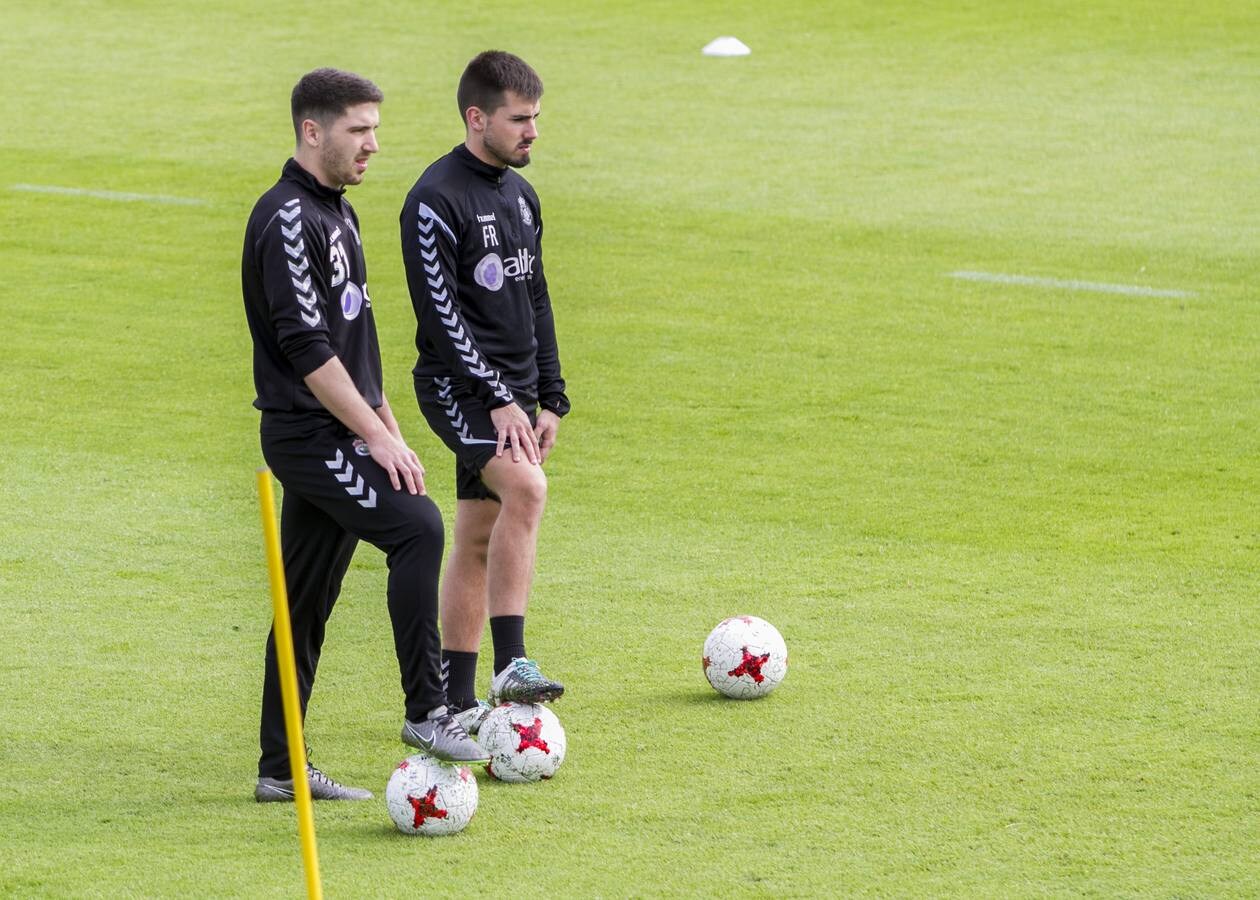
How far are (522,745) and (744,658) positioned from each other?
1050 mm

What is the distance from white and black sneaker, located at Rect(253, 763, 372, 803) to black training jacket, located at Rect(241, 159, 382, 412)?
115 centimetres

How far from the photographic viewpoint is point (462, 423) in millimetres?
6488

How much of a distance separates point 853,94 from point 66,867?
1853 centimetres

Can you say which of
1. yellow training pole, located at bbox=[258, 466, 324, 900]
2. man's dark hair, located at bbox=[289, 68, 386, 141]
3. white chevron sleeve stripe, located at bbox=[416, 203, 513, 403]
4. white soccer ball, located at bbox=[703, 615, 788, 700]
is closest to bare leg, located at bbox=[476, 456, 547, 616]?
white chevron sleeve stripe, located at bbox=[416, 203, 513, 403]

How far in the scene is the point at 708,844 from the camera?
220 inches

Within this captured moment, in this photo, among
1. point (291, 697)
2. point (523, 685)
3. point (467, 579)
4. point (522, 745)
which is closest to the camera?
point (291, 697)

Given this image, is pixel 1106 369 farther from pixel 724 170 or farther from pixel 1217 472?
pixel 724 170

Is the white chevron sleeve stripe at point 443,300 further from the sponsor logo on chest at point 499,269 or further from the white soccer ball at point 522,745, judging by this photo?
the white soccer ball at point 522,745

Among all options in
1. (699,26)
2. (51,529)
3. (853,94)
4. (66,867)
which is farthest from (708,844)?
(699,26)

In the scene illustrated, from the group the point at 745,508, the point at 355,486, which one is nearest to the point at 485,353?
the point at 355,486

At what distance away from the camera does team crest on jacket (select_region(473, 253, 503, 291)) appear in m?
6.47

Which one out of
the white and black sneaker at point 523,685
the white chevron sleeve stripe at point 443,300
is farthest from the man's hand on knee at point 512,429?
the white and black sneaker at point 523,685

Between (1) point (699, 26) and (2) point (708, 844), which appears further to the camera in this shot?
(1) point (699, 26)

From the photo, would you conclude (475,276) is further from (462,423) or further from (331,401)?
(331,401)
